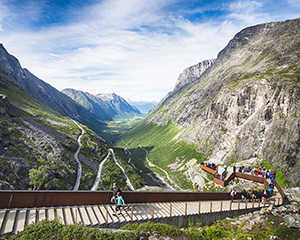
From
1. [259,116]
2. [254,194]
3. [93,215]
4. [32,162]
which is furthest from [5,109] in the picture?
[259,116]

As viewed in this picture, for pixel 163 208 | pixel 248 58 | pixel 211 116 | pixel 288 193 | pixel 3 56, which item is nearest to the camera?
pixel 163 208

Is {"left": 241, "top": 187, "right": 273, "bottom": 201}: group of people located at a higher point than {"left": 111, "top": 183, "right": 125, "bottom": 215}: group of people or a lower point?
lower

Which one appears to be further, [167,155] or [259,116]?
[167,155]

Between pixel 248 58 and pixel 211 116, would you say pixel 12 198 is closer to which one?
pixel 211 116

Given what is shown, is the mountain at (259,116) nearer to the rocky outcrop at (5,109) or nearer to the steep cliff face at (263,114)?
the steep cliff face at (263,114)

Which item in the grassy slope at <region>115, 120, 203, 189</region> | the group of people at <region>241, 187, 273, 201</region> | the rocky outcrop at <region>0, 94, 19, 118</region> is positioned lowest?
the grassy slope at <region>115, 120, 203, 189</region>

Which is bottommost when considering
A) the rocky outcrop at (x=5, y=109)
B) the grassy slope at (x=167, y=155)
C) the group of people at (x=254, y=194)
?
the grassy slope at (x=167, y=155)

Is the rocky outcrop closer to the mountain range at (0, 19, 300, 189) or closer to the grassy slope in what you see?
the mountain range at (0, 19, 300, 189)

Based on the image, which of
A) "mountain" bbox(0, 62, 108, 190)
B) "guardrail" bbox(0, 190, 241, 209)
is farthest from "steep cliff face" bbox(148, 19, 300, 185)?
"mountain" bbox(0, 62, 108, 190)

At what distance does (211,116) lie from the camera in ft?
302

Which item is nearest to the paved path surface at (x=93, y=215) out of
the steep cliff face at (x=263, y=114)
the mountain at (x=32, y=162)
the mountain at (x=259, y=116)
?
the mountain at (x=32, y=162)

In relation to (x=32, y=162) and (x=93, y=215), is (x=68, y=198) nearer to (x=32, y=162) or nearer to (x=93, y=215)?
(x=93, y=215)

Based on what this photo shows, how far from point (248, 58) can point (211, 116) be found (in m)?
65.3

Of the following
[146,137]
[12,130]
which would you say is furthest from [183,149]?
[12,130]
